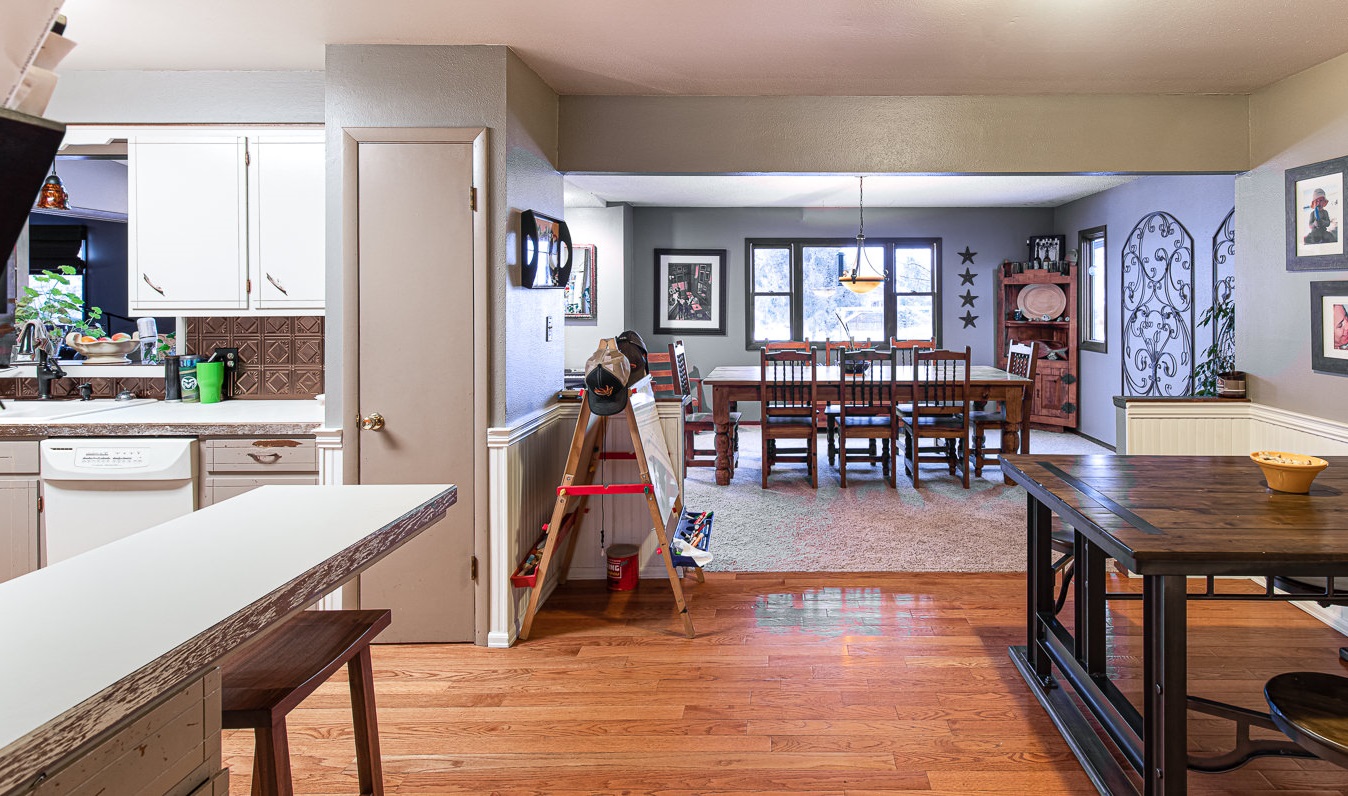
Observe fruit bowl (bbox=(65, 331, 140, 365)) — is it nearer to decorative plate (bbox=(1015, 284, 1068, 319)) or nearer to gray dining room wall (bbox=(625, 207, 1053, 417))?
gray dining room wall (bbox=(625, 207, 1053, 417))

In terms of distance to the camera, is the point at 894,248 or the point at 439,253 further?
the point at 894,248

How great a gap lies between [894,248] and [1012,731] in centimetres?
680

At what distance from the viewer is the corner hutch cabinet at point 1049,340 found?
7.70 m

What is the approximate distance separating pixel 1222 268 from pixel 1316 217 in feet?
8.05

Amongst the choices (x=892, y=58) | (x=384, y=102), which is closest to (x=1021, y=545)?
(x=892, y=58)

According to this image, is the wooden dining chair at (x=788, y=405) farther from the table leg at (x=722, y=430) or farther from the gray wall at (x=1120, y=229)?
the gray wall at (x=1120, y=229)

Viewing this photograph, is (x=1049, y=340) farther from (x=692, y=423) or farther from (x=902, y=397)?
(x=692, y=423)

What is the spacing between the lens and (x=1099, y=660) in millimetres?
2330

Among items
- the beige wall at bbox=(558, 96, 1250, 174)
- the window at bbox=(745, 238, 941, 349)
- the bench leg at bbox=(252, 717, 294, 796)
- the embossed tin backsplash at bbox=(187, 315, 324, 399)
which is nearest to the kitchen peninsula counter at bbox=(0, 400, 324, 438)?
the embossed tin backsplash at bbox=(187, 315, 324, 399)

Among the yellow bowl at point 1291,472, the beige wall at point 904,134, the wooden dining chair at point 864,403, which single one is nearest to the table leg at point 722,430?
the wooden dining chair at point 864,403

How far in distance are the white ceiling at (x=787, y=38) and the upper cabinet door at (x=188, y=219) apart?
360mm

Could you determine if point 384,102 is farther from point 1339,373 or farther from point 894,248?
point 894,248

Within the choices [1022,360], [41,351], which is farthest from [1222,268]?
[41,351]

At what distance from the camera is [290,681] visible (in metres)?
1.39
